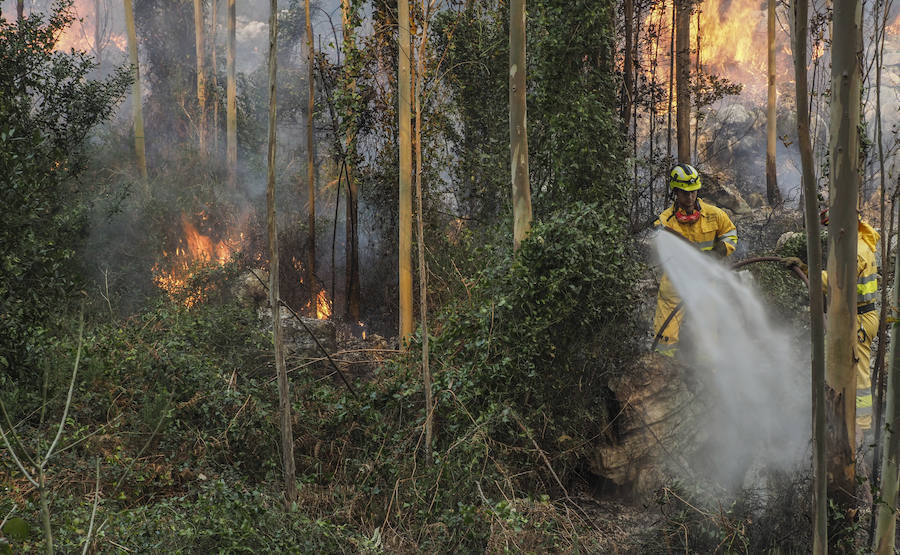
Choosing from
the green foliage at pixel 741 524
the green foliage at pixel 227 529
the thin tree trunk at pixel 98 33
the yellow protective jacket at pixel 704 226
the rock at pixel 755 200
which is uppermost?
the thin tree trunk at pixel 98 33

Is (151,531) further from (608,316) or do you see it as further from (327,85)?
→ (327,85)

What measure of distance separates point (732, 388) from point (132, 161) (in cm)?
1571

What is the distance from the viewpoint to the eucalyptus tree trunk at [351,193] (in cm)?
1033

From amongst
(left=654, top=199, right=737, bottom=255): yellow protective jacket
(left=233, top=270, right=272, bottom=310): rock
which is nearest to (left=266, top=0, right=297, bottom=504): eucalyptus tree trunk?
(left=654, top=199, right=737, bottom=255): yellow protective jacket

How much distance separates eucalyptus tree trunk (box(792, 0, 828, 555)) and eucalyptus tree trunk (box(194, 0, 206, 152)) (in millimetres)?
20387

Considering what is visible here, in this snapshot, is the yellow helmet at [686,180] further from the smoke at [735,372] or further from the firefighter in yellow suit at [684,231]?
the smoke at [735,372]

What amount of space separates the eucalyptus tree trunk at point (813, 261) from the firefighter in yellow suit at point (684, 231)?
392cm

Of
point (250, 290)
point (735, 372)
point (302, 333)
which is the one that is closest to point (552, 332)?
point (735, 372)

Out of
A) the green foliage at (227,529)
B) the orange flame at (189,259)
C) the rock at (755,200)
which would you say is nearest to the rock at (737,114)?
the rock at (755,200)

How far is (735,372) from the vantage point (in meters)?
6.56

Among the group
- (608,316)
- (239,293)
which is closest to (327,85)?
(239,293)

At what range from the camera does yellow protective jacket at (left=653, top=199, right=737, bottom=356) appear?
6617 mm

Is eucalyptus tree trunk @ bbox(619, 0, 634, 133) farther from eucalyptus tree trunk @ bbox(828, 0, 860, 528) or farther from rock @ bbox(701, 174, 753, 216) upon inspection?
rock @ bbox(701, 174, 753, 216)

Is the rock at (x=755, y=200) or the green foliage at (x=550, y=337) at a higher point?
the rock at (x=755, y=200)
